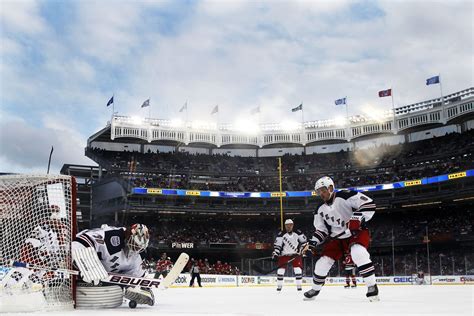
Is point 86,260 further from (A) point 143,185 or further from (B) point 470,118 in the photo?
(B) point 470,118

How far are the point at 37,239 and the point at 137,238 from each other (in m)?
1.53

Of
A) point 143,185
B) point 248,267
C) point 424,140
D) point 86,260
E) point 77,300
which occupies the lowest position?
point 248,267

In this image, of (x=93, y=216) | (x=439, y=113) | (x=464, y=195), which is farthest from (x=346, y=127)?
(x=93, y=216)

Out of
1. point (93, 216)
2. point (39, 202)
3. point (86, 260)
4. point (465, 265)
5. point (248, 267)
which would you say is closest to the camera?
point (86, 260)

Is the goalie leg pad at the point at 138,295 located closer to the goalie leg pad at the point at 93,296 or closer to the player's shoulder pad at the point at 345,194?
the goalie leg pad at the point at 93,296

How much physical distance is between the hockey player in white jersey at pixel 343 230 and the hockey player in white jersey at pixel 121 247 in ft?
9.69

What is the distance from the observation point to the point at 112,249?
7.09 m

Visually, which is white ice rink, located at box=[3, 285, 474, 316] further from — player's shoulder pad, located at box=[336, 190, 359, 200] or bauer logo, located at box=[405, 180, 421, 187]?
bauer logo, located at box=[405, 180, 421, 187]

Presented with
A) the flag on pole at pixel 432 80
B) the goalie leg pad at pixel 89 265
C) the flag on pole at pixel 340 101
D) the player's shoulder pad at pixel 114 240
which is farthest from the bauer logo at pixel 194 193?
the goalie leg pad at pixel 89 265

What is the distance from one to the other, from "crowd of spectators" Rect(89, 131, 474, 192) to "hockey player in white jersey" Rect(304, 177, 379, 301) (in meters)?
39.3

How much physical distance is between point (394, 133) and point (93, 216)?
33.5m

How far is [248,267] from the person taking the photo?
1313 inches

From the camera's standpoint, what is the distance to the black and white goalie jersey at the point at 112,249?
698 centimetres

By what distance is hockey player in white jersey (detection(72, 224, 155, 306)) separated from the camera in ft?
22.7
